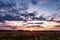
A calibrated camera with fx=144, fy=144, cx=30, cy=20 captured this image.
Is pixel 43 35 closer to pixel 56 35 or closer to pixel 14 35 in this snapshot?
pixel 56 35

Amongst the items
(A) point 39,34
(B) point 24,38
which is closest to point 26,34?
(B) point 24,38

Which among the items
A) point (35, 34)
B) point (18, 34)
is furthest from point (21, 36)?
point (35, 34)

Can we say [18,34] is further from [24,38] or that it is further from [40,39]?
[40,39]

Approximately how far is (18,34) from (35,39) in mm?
965

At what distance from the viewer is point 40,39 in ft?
25.6

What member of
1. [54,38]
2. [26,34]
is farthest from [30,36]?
[54,38]

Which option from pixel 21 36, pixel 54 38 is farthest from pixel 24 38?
pixel 54 38

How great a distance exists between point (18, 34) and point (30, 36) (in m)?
0.66

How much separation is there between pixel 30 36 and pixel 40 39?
566 mm

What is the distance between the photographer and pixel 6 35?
25.3 ft

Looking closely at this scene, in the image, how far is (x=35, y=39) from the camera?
7828mm

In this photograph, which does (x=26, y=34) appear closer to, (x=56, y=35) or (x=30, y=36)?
(x=30, y=36)

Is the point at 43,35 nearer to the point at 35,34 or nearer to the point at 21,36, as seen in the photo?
the point at 35,34

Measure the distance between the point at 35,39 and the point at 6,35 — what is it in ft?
5.19
